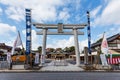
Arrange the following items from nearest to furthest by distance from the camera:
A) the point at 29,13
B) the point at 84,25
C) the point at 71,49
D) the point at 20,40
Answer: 1. the point at 20,40
2. the point at 29,13
3. the point at 84,25
4. the point at 71,49

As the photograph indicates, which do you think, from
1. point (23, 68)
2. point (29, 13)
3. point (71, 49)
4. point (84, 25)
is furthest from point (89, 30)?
point (71, 49)

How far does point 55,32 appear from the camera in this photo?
4266 cm

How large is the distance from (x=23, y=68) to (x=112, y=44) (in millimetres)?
27242

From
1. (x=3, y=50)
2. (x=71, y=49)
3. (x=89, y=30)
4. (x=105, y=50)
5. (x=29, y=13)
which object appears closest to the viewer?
(x=105, y=50)

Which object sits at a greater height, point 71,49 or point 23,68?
point 71,49

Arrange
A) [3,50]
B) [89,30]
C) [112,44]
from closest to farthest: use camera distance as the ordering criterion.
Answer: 1. [89,30]
2. [112,44]
3. [3,50]

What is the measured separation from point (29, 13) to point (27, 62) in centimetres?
748

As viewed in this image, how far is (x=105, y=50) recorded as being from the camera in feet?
92.9

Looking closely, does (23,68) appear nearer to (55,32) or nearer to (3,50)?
(55,32)

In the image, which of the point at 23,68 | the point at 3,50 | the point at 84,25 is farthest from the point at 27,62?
the point at 3,50

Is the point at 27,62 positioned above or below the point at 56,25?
below

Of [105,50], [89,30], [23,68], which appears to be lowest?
[23,68]

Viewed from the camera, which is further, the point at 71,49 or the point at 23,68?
the point at 71,49

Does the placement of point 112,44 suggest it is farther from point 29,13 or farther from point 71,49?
point 71,49
